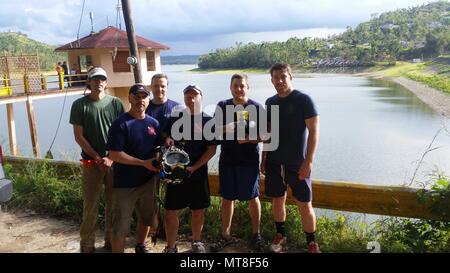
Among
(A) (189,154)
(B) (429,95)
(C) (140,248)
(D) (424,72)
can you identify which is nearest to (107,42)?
(C) (140,248)

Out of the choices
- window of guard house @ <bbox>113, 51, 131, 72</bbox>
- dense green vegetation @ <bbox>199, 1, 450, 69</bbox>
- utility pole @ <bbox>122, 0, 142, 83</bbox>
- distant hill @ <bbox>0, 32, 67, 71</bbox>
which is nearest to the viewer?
utility pole @ <bbox>122, 0, 142, 83</bbox>

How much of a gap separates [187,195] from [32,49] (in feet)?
383

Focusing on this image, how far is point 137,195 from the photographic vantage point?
357cm

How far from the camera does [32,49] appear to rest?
4250 inches

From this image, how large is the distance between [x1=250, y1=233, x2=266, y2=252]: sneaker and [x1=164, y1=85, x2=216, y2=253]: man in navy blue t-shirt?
613 mm

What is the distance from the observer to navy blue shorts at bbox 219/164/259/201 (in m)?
3.78

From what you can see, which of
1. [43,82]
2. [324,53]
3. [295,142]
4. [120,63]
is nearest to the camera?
[295,142]

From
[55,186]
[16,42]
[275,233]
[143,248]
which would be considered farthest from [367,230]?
[16,42]

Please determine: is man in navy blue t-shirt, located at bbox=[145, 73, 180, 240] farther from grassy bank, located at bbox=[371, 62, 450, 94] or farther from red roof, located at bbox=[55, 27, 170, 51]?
grassy bank, located at bbox=[371, 62, 450, 94]

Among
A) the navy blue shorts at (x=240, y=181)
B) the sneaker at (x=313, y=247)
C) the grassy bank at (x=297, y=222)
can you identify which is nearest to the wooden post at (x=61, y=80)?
the grassy bank at (x=297, y=222)

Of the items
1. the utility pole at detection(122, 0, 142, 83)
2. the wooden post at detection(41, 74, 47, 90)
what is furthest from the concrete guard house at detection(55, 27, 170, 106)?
the utility pole at detection(122, 0, 142, 83)

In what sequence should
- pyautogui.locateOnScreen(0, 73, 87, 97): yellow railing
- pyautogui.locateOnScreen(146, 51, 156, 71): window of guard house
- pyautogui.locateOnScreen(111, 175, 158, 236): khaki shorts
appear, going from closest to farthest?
pyautogui.locateOnScreen(111, 175, 158, 236): khaki shorts
pyautogui.locateOnScreen(0, 73, 87, 97): yellow railing
pyautogui.locateOnScreen(146, 51, 156, 71): window of guard house

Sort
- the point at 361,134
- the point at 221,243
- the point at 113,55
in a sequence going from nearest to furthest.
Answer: the point at 221,243, the point at 113,55, the point at 361,134

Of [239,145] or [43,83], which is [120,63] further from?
[239,145]
